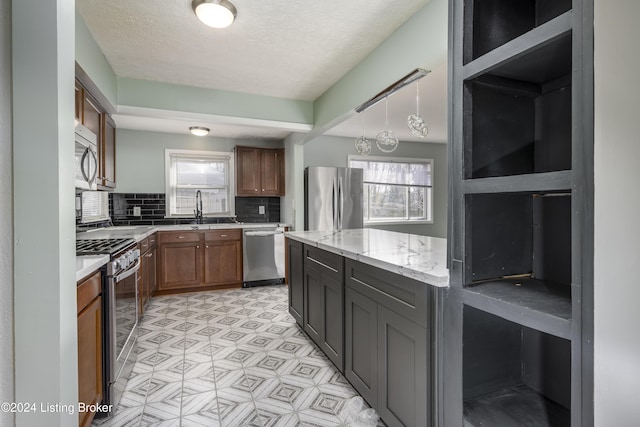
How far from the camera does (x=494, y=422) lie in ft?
3.21

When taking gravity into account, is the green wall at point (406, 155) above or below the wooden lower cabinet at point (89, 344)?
above

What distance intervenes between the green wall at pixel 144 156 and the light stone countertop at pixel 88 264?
3283 mm

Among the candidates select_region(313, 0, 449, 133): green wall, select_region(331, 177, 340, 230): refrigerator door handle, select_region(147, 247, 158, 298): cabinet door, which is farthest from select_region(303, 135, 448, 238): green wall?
select_region(147, 247, 158, 298): cabinet door

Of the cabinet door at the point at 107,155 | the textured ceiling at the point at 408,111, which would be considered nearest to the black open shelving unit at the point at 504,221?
the textured ceiling at the point at 408,111

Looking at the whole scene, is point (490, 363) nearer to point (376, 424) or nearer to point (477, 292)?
point (477, 292)

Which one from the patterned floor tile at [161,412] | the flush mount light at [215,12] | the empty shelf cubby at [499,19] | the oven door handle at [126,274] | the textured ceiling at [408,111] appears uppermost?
A: the textured ceiling at [408,111]

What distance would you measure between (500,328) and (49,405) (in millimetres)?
1522

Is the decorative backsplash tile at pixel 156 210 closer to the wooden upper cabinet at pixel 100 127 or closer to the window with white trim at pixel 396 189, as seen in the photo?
the wooden upper cabinet at pixel 100 127

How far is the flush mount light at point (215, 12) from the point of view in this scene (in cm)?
187

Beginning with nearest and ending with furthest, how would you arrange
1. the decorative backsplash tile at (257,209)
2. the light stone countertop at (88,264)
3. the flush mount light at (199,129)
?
1. the light stone countertop at (88,264)
2. the flush mount light at (199,129)
3. the decorative backsplash tile at (257,209)

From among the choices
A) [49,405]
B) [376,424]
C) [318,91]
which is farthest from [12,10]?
[318,91]

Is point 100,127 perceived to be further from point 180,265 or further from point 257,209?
point 257,209

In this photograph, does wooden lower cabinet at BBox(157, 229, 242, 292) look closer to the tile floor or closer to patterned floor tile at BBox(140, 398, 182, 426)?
the tile floor

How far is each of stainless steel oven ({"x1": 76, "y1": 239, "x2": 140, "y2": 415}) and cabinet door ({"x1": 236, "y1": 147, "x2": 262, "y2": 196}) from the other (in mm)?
2679
